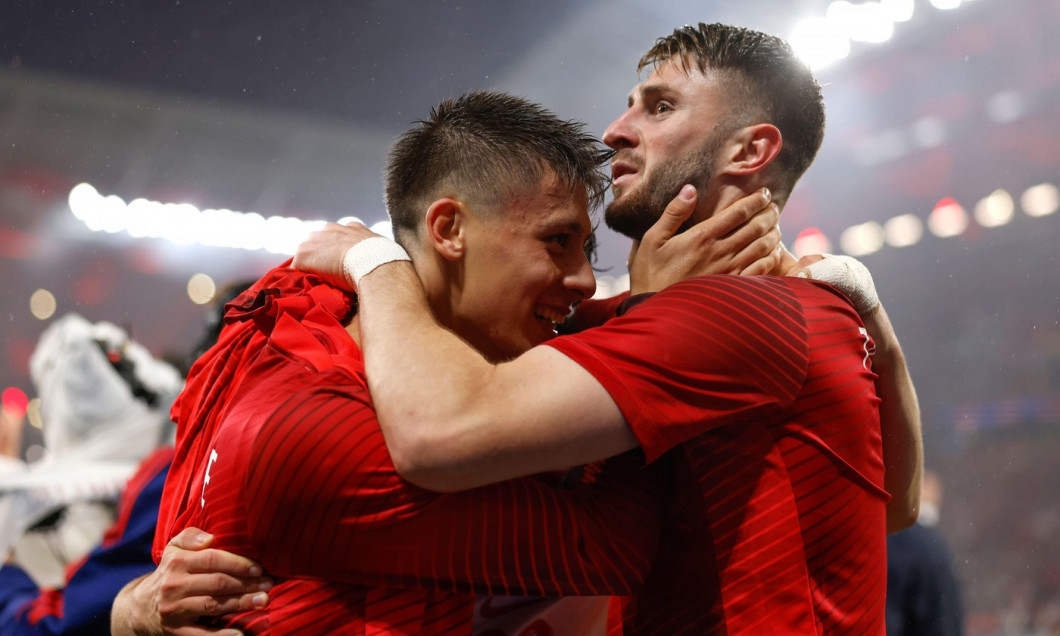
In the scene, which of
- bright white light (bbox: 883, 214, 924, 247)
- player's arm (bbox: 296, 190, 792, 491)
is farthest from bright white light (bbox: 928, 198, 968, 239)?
player's arm (bbox: 296, 190, 792, 491)

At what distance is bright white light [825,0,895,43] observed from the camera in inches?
128

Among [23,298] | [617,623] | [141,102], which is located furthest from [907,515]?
[23,298]

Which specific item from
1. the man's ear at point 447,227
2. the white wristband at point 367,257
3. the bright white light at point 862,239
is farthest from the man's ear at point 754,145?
the bright white light at point 862,239

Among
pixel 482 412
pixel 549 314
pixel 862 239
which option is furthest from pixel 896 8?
pixel 482 412

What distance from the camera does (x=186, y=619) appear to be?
1.20 m

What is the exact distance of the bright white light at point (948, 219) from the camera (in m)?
8.38

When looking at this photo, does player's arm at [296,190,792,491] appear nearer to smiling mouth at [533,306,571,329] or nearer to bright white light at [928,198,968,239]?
smiling mouth at [533,306,571,329]

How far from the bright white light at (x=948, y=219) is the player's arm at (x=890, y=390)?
7.35 m

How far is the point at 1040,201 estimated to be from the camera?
8.12 metres

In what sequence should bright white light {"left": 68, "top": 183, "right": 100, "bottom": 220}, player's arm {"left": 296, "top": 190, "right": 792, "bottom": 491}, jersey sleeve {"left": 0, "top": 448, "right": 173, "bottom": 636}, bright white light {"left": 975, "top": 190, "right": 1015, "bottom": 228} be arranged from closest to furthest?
player's arm {"left": 296, "top": 190, "right": 792, "bottom": 491} → jersey sleeve {"left": 0, "top": 448, "right": 173, "bottom": 636} → bright white light {"left": 68, "top": 183, "right": 100, "bottom": 220} → bright white light {"left": 975, "top": 190, "right": 1015, "bottom": 228}

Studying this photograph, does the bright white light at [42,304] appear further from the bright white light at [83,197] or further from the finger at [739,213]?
the finger at [739,213]

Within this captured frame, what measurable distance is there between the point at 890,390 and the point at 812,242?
19.1 feet

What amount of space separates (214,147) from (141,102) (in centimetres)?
54

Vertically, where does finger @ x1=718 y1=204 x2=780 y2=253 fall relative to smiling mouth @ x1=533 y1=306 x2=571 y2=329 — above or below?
above
